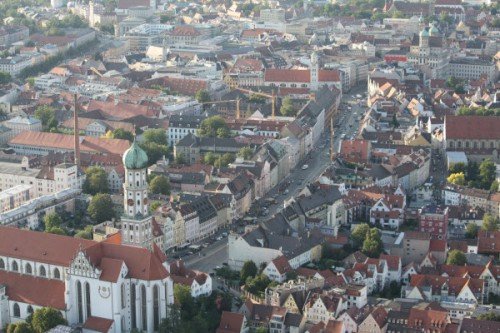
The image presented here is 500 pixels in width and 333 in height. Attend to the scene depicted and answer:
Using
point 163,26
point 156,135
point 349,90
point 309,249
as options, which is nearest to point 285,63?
point 349,90

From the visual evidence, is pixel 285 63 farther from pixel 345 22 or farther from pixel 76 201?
pixel 76 201

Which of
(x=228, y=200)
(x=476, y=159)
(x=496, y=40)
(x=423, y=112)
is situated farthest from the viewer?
(x=496, y=40)

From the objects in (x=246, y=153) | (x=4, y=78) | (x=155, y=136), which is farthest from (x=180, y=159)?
(x=4, y=78)

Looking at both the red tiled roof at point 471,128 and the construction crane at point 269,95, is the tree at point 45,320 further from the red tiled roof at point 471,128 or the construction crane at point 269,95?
the construction crane at point 269,95

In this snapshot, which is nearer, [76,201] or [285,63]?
[76,201]

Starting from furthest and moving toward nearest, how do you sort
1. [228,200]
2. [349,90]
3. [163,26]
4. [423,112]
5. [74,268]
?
[163,26], [349,90], [423,112], [228,200], [74,268]
